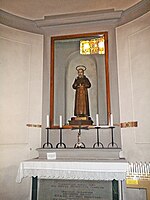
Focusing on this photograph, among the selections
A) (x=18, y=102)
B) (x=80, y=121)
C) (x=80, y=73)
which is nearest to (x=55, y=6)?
(x=80, y=73)

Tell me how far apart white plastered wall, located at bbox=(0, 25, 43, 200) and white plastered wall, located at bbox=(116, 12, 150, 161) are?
4.52ft

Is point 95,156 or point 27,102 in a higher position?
point 27,102

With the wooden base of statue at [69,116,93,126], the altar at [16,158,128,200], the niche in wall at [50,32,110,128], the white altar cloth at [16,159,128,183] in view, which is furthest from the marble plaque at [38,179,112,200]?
the niche in wall at [50,32,110,128]

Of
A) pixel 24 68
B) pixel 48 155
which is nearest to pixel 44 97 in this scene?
pixel 24 68

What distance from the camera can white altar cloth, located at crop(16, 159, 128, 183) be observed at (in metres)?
2.76

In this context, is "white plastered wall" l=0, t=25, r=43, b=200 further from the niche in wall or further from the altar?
the altar

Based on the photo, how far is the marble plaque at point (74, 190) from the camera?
9.58ft

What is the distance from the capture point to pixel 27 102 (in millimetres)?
3830

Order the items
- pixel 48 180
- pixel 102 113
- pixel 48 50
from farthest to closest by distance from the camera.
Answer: pixel 48 50 → pixel 102 113 → pixel 48 180

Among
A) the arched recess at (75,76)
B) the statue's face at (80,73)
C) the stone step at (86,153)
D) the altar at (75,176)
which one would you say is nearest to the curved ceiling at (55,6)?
the arched recess at (75,76)

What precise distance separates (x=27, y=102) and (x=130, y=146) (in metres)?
1.76

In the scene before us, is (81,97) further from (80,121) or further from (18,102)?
(18,102)

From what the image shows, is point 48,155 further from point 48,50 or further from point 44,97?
point 48,50

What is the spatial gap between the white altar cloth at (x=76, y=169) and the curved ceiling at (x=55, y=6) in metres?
2.46
